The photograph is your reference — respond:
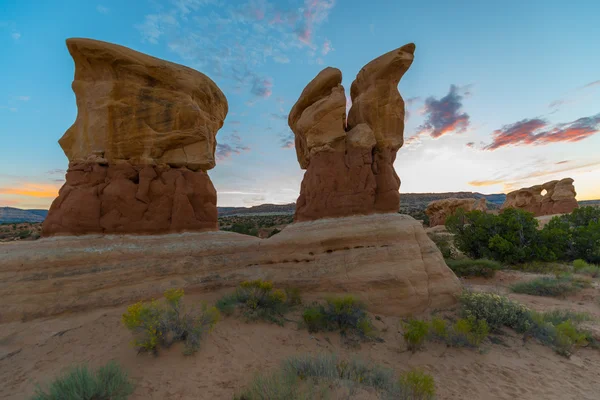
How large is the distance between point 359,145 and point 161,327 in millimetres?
7334

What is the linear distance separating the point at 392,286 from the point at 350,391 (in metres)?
3.58

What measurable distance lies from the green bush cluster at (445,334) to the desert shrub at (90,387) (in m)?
5.41

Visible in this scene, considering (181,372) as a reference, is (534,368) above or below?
below

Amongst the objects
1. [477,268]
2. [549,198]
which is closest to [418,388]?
[477,268]

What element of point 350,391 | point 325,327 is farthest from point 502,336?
point 350,391

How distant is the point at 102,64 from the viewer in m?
7.47

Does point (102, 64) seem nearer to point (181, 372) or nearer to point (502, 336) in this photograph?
point (181, 372)

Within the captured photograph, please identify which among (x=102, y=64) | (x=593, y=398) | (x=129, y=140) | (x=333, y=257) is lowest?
(x=593, y=398)

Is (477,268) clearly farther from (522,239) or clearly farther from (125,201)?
(125,201)

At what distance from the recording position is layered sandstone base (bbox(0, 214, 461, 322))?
584cm

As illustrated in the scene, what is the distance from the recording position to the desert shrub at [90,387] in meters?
3.39

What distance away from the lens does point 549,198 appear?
125 ft

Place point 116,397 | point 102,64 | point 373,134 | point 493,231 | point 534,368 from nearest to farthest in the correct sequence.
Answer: point 116,397, point 534,368, point 102,64, point 373,134, point 493,231

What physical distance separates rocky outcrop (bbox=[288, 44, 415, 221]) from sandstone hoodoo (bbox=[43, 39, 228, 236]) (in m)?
3.78
